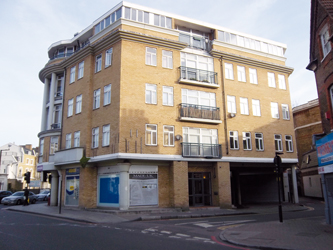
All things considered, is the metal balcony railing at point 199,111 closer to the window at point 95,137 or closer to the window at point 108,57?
the window at point 108,57

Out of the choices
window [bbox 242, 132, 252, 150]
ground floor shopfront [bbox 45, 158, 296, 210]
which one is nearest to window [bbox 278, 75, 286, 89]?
window [bbox 242, 132, 252, 150]

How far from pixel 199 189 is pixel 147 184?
4580mm

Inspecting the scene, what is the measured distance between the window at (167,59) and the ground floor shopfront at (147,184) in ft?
25.1

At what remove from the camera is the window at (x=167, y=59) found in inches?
923

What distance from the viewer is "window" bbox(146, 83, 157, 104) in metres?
22.3

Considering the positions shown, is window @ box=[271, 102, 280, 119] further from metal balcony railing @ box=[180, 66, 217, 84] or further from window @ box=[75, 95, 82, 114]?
window @ box=[75, 95, 82, 114]

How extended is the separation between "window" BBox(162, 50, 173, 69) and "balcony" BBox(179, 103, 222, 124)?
3322 mm

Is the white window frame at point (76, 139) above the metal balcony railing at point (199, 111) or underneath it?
underneath

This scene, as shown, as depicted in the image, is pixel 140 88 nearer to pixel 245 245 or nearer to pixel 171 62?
pixel 171 62

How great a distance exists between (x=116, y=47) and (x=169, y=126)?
23.8ft

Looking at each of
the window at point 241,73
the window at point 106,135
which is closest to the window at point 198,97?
the window at point 241,73

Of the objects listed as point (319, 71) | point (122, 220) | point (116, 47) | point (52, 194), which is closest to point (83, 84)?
point (116, 47)

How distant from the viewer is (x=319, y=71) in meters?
15.3

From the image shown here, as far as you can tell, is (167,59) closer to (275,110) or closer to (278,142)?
(275,110)
